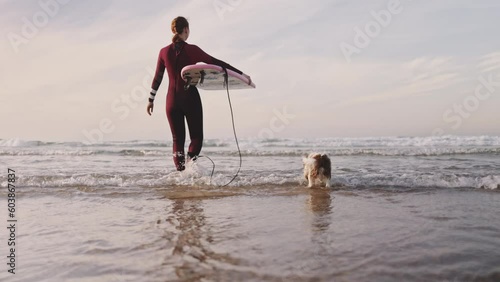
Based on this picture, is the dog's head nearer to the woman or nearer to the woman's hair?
the woman

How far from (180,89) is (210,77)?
0.48 m

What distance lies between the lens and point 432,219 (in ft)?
10.3

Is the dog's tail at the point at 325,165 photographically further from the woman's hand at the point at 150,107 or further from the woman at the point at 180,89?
the woman's hand at the point at 150,107

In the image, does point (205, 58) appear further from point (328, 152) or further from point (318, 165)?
point (328, 152)

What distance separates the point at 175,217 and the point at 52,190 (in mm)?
2874

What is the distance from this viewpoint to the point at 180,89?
18.2 ft

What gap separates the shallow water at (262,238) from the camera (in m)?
1.94

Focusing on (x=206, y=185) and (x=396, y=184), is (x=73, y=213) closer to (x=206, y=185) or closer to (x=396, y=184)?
(x=206, y=185)

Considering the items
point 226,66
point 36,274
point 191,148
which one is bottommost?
point 36,274

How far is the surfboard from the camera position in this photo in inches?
207

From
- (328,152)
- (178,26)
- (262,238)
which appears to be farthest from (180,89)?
(328,152)

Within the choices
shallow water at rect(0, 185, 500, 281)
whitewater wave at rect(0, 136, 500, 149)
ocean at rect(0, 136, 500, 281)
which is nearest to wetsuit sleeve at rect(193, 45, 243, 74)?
ocean at rect(0, 136, 500, 281)

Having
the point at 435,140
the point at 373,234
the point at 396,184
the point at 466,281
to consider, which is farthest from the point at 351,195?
the point at 435,140

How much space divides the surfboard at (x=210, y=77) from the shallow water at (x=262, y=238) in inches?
71.9
